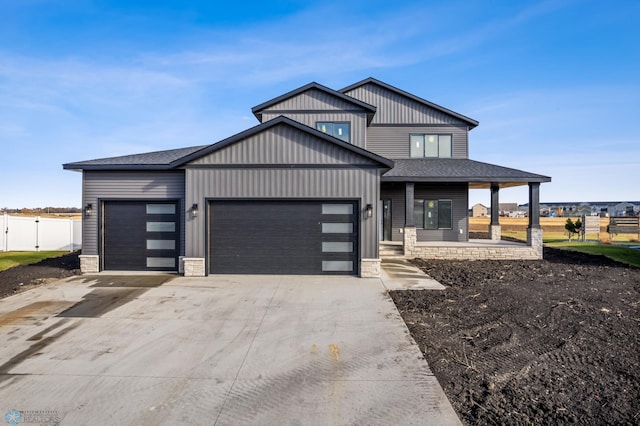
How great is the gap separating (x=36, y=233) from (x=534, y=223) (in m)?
26.6

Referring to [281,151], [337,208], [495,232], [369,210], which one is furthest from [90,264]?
[495,232]

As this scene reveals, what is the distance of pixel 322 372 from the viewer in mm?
4516

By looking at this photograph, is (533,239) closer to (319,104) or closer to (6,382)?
(319,104)

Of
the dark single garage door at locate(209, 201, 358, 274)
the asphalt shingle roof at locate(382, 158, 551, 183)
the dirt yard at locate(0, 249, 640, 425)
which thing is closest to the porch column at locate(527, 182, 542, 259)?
the asphalt shingle roof at locate(382, 158, 551, 183)

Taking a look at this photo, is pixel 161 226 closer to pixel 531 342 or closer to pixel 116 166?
pixel 116 166

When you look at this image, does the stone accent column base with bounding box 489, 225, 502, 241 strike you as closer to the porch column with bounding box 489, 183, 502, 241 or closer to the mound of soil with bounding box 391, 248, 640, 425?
the porch column with bounding box 489, 183, 502, 241

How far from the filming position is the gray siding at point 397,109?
60.8 ft

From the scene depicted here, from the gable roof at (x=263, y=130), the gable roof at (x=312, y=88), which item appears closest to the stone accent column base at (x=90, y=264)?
the gable roof at (x=263, y=130)

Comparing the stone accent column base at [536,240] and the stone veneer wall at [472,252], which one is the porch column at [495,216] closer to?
the stone accent column base at [536,240]

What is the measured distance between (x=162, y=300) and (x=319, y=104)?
38.3 feet

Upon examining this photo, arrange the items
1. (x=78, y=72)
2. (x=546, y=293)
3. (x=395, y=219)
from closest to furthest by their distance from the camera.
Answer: (x=546, y=293)
(x=78, y=72)
(x=395, y=219)

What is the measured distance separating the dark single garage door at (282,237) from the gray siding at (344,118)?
618 centimetres

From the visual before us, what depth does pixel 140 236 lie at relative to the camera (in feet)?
37.6

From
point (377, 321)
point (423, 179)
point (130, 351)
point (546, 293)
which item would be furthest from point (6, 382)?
point (423, 179)
